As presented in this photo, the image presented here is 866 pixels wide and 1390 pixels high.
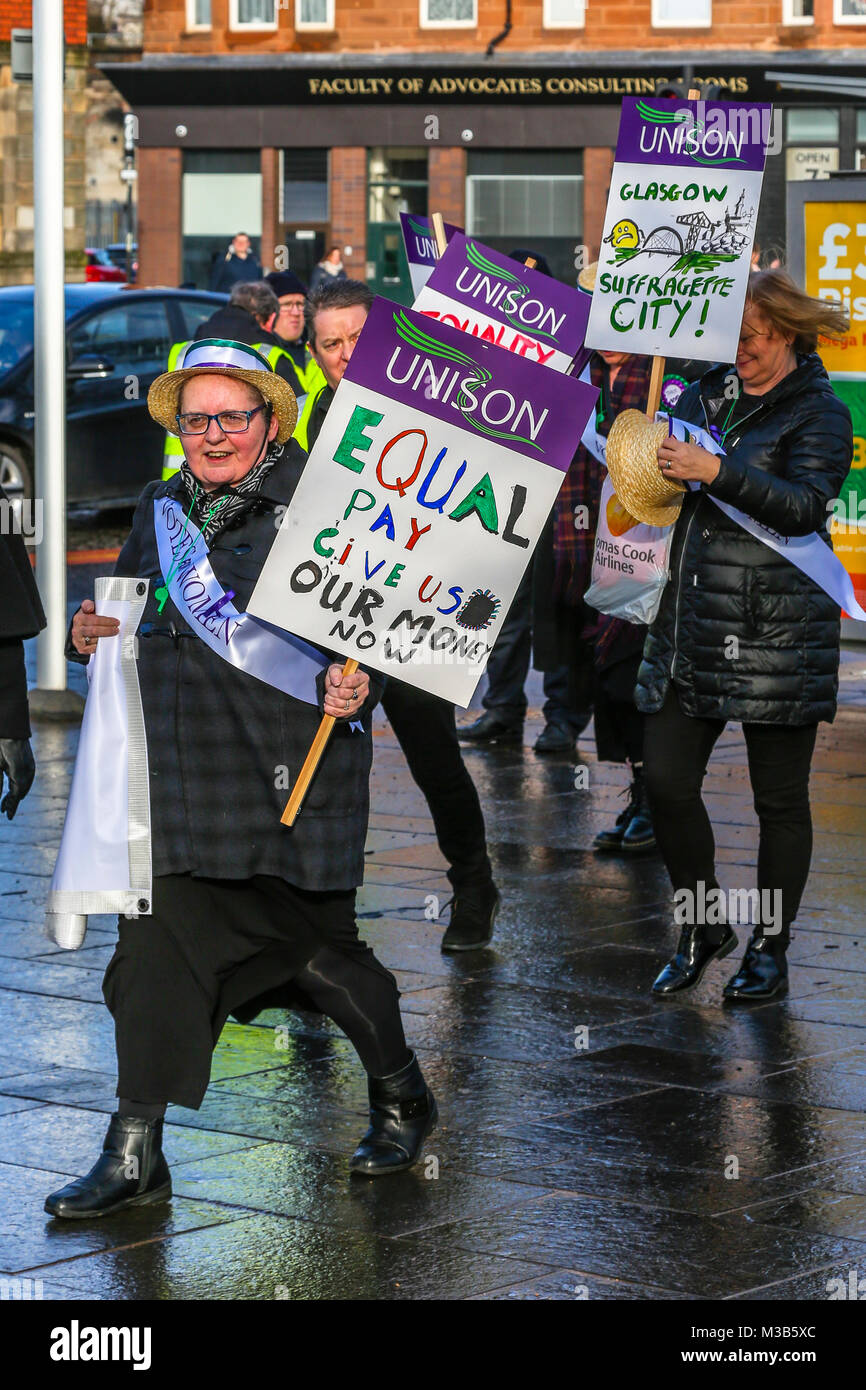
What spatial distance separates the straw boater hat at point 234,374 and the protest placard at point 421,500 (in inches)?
8.8

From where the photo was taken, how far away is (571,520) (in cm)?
A: 886

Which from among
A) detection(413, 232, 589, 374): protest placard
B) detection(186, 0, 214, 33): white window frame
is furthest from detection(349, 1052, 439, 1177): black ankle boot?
detection(186, 0, 214, 33): white window frame

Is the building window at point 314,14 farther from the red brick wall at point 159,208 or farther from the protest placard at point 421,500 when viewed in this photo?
the protest placard at point 421,500

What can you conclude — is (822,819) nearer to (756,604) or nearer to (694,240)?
(756,604)

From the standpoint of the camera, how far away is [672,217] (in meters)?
6.38

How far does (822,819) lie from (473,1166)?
406 cm

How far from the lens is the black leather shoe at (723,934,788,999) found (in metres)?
6.46

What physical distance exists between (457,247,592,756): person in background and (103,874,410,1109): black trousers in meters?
4.71

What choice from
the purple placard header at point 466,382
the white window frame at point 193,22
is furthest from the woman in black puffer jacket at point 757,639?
the white window frame at point 193,22

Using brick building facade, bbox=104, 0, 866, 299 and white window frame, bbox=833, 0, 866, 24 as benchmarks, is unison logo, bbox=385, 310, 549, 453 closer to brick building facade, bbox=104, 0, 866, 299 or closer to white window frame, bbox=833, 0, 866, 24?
brick building facade, bbox=104, 0, 866, 299

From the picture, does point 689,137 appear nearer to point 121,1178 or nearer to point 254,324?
point 121,1178

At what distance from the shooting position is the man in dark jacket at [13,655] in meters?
5.43

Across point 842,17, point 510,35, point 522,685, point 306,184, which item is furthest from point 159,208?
point 522,685
